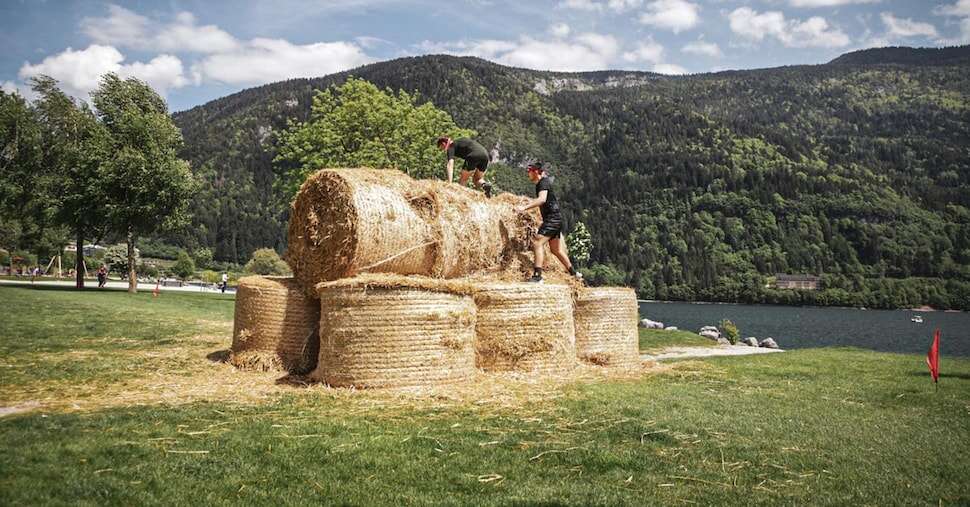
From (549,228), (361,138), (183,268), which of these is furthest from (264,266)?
(549,228)

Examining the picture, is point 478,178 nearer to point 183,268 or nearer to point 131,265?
point 131,265

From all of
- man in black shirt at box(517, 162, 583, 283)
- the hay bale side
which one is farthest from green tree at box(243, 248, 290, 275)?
the hay bale side

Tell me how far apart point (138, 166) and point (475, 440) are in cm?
3616

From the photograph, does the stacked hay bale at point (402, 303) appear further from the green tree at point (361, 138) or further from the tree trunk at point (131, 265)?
the tree trunk at point (131, 265)

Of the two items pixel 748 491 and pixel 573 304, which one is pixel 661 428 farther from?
pixel 573 304

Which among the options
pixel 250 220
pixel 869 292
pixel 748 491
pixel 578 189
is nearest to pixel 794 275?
pixel 869 292

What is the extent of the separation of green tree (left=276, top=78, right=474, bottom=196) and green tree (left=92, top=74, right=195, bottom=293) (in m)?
7.84

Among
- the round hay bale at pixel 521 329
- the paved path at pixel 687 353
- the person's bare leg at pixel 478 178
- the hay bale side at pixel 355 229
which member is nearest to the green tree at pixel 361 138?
the person's bare leg at pixel 478 178

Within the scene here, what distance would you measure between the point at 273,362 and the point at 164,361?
7.38 feet

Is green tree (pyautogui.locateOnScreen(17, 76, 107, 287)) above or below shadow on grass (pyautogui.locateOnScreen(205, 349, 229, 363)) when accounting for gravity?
above

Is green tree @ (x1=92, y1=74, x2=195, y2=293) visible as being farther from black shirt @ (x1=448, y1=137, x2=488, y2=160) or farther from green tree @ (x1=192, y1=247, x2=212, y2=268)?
green tree @ (x1=192, y1=247, x2=212, y2=268)

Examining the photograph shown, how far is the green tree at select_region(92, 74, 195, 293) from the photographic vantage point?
36.5 m

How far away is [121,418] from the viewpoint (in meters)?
6.77

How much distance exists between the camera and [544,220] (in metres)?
12.6
